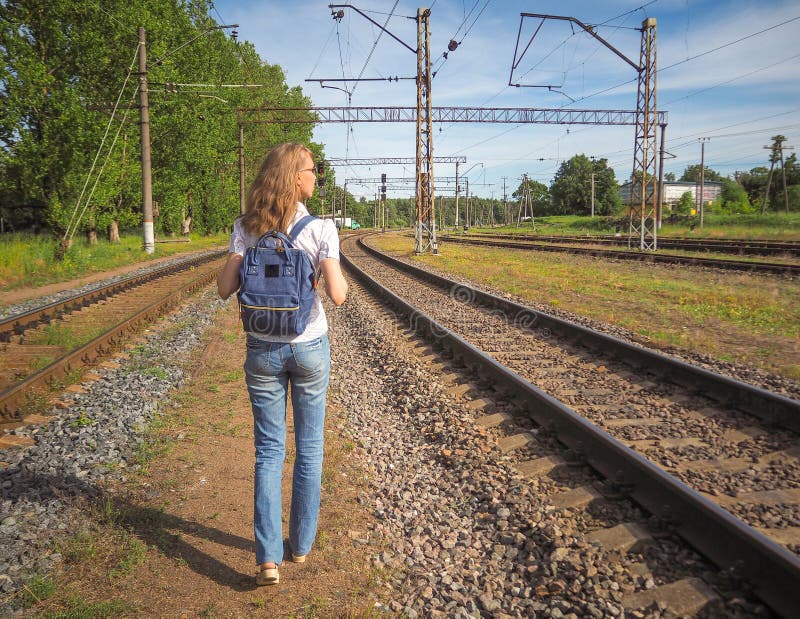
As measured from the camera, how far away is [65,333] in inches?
331

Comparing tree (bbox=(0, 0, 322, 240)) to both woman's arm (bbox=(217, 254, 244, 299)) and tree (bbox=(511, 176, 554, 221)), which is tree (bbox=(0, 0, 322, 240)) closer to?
woman's arm (bbox=(217, 254, 244, 299))

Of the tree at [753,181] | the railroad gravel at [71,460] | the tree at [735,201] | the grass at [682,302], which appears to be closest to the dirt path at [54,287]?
the railroad gravel at [71,460]

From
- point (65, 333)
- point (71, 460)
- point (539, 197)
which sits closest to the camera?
point (71, 460)

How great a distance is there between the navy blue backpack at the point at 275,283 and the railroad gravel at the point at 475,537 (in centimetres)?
150

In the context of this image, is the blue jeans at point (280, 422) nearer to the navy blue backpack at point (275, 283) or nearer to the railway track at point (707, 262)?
the navy blue backpack at point (275, 283)

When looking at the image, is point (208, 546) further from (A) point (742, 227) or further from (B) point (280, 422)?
(A) point (742, 227)

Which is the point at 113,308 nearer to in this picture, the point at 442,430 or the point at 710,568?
the point at 442,430

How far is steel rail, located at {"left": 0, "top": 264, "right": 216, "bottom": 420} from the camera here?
520cm

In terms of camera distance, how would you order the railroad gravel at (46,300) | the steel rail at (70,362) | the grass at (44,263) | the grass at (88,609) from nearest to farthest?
1. the grass at (88,609)
2. the steel rail at (70,362)
3. the railroad gravel at (46,300)
4. the grass at (44,263)

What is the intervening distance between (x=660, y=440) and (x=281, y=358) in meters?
3.34

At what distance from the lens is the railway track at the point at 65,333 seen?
5.83 meters

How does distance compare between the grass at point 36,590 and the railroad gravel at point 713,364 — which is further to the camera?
the railroad gravel at point 713,364

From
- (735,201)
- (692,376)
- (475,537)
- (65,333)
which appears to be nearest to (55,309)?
(65,333)

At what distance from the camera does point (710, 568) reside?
284 cm
